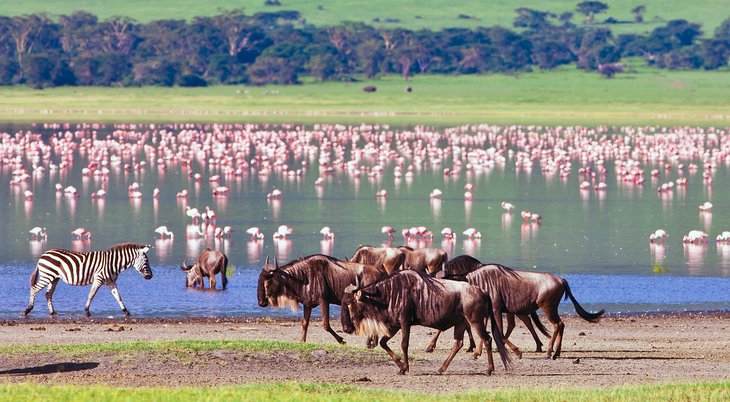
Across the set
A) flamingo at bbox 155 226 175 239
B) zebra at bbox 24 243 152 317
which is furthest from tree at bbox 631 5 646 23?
zebra at bbox 24 243 152 317

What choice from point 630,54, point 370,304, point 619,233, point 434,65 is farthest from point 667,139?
point 630,54

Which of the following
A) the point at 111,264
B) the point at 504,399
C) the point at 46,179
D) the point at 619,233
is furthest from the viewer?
the point at 46,179

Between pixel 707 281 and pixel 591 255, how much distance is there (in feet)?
11.8

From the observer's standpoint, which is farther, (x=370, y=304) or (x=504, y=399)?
(x=370, y=304)

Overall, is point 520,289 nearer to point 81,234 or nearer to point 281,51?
point 81,234

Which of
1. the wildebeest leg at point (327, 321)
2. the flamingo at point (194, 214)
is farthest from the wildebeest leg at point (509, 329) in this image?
the flamingo at point (194, 214)

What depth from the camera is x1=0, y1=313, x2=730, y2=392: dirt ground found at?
1388 centimetres

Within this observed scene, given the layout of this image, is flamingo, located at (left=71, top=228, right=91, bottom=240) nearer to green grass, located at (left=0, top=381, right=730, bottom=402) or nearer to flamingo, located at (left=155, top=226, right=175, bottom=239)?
flamingo, located at (left=155, top=226, right=175, bottom=239)

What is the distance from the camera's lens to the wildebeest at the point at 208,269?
23.0m

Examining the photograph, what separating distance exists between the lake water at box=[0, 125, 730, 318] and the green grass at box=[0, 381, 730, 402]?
313 inches

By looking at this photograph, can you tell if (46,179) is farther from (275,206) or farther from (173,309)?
(173,309)

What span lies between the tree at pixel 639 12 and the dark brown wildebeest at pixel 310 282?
581 ft

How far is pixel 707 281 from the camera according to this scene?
24.5 m

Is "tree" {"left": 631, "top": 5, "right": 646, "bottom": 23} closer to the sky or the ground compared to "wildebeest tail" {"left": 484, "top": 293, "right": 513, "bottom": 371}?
closer to the sky
